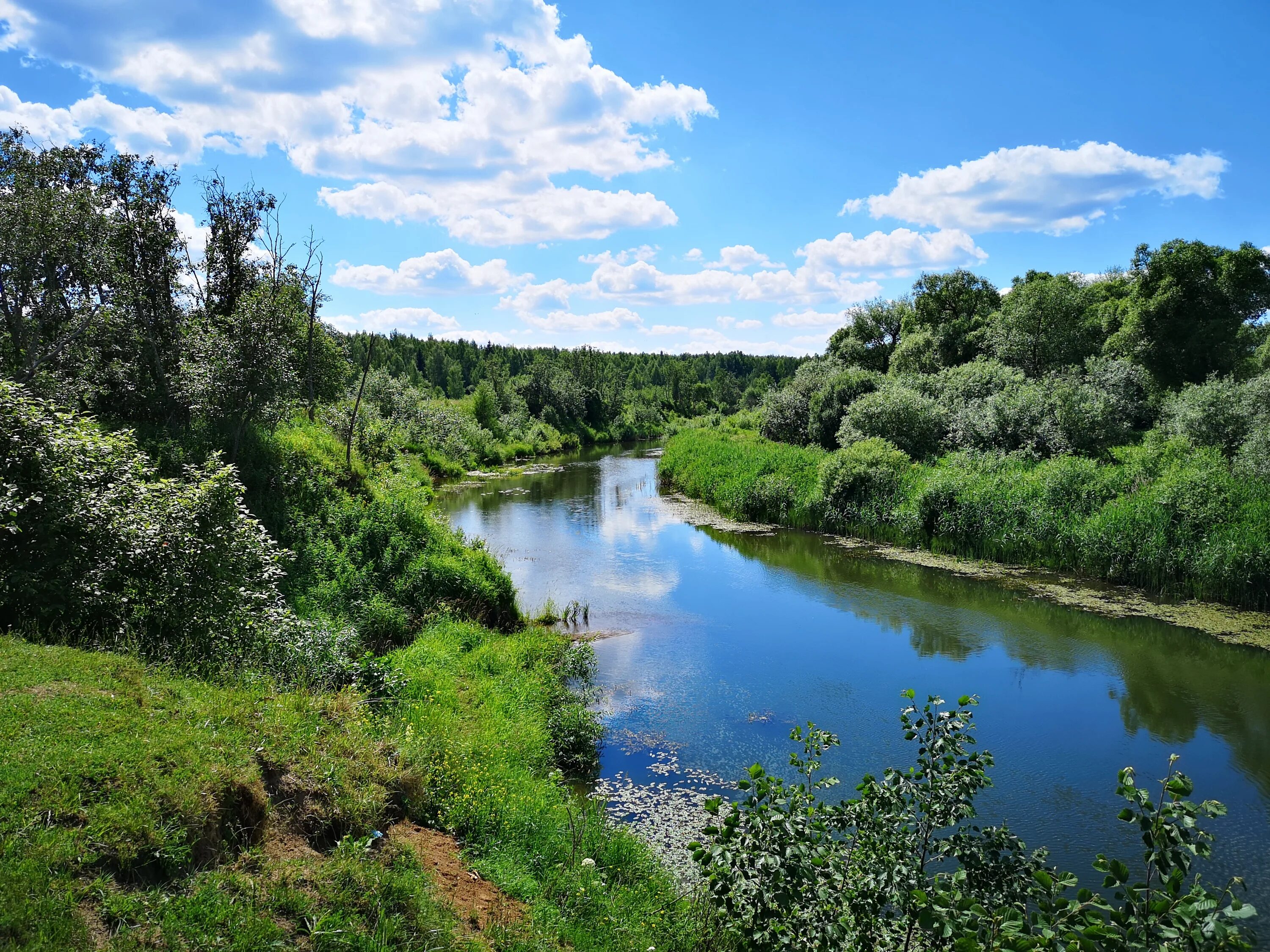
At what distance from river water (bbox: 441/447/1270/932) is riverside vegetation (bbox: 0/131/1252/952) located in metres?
1.11

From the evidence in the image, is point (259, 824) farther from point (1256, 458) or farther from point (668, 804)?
point (1256, 458)

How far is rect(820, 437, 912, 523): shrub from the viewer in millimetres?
24688

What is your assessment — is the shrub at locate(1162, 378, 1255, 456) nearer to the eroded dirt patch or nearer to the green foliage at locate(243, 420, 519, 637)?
the green foliage at locate(243, 420, 519, 637)

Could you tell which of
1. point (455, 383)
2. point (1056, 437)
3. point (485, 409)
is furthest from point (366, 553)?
point (455, 383)

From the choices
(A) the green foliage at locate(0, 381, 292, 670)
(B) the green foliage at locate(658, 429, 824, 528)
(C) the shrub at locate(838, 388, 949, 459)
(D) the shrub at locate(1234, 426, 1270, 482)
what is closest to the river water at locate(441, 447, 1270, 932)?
(B) the green foliage at locate(658, 429, 824, 528)

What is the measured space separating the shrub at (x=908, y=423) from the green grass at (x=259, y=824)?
83.6 feet

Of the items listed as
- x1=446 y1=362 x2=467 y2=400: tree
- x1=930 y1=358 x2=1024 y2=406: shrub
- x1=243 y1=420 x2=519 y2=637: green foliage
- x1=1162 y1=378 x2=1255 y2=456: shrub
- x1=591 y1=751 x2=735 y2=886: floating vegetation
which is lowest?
x1=591 y1=751 x2=735 y2=886: floating vegetation

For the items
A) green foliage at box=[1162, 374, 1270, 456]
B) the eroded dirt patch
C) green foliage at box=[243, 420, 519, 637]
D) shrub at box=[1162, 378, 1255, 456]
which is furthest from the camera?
shrub at box=[1162, 378, 1255, 456]

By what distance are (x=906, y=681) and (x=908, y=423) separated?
19.4 metres

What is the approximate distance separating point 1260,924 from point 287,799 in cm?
984

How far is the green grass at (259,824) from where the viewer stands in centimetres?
428

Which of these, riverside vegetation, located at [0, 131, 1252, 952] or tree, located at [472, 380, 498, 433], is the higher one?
tree, located at [472, 380, 498, 433]

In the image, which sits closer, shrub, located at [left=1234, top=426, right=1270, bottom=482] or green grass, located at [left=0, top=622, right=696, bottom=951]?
green grass, located at [left=0, top=622, right=696, bottom=951]

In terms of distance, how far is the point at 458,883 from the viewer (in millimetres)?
6078
